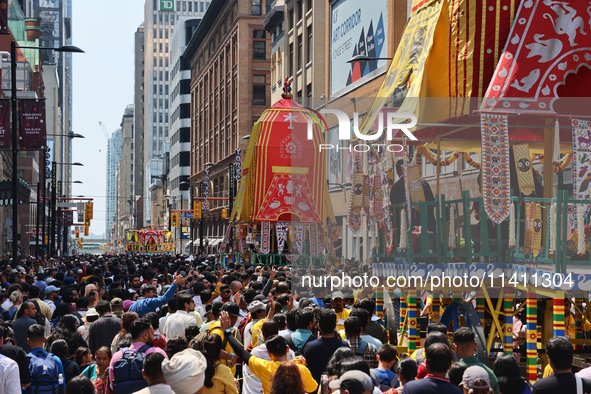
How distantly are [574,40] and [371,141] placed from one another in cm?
384

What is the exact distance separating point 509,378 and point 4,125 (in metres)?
21.8

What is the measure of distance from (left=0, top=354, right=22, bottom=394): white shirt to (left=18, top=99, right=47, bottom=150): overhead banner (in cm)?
2130

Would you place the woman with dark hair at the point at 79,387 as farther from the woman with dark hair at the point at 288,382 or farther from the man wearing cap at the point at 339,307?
the man wearing cap at the point at 339,307

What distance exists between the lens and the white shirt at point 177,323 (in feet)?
32.0

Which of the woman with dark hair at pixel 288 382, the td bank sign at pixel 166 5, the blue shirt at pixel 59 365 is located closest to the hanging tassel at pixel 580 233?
the woman with dark hair at pixel 288 382

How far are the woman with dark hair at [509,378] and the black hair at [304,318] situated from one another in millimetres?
2563

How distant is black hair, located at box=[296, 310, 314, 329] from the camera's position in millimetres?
8156

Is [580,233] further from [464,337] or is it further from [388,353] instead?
[388,353]

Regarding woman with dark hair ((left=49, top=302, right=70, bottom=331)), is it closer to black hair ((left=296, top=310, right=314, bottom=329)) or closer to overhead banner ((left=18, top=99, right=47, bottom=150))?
black hair ((left=296, top=310, right=314, bottom=329))

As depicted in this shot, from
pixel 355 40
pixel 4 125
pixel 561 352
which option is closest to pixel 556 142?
pixel 561 352

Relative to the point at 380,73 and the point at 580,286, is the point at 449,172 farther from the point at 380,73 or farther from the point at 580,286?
the point at 580,286

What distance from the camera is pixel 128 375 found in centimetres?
643

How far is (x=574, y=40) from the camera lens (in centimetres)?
1027

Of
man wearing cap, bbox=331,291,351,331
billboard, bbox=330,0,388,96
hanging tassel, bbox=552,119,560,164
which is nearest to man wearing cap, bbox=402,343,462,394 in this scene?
man wearing cap, bbox=331,291,351,331
